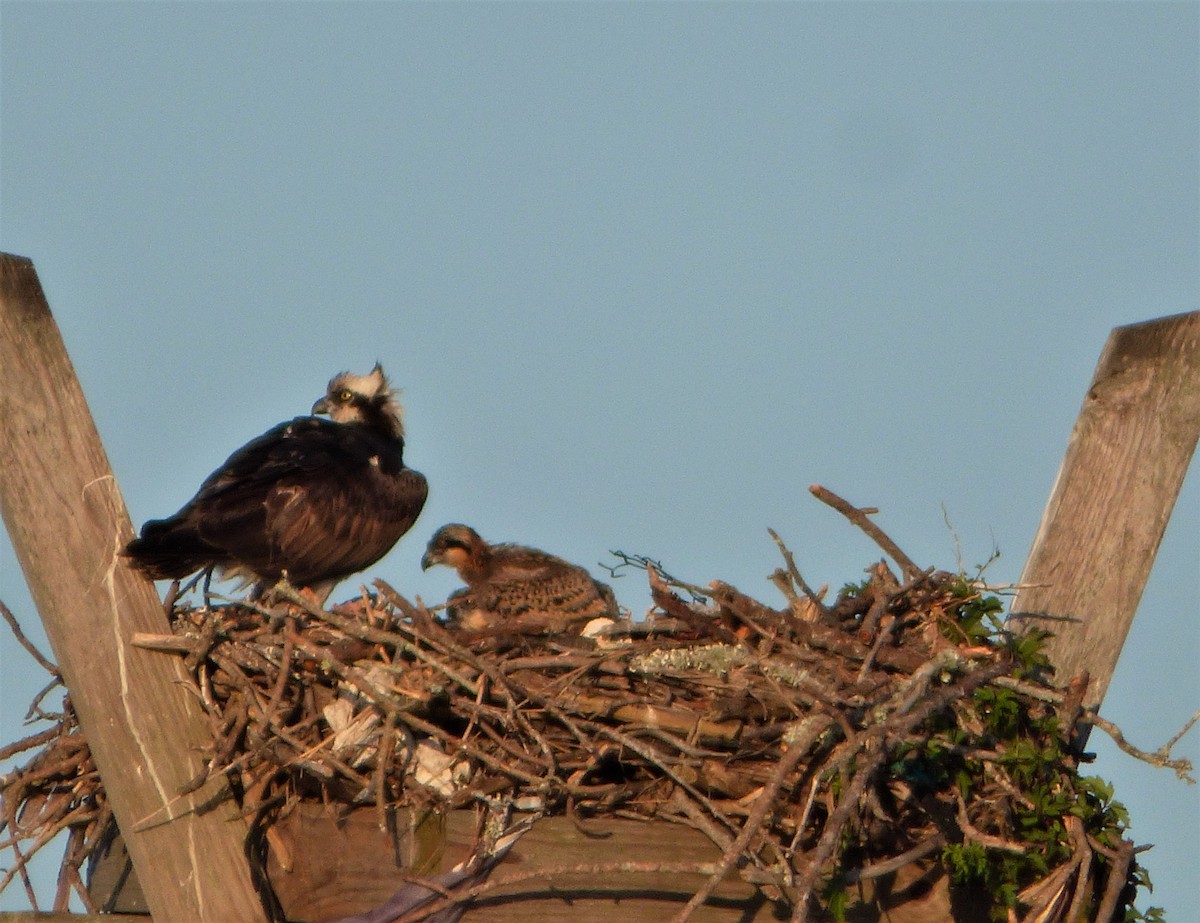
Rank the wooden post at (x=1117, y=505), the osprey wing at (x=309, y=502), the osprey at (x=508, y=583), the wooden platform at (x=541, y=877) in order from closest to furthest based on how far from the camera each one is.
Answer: the wooden platform at (x=541, y=877)
the wooden post at (x=1117, y=505)
the osprey at (x=508, y=583)
the osprey wing at (x=309, y=502)

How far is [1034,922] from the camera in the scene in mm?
4305

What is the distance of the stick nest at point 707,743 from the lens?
4.24 metres

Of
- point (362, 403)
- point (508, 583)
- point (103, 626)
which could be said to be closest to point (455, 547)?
point (508, 583)

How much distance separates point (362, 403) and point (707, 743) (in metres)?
4.56

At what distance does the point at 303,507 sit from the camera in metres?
6.70

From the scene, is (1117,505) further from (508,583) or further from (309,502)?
(309,502)

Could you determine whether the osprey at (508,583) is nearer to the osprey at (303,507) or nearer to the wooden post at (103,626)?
the osprey at (303,507)

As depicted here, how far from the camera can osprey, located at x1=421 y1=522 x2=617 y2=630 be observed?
244 inches

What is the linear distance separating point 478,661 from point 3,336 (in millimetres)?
1634

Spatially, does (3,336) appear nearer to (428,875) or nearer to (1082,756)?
(428,875)

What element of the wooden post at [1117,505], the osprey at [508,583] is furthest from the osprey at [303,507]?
the wooden post at [1117,505]

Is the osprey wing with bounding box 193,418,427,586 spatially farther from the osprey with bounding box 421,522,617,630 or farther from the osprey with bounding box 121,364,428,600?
the osprey with bounding box 421,522,617,630

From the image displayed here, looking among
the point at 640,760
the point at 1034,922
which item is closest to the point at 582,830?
the point at 640,760

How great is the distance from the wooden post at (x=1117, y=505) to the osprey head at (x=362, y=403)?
14.9 feet
